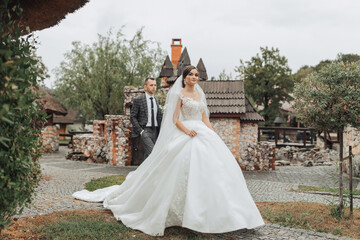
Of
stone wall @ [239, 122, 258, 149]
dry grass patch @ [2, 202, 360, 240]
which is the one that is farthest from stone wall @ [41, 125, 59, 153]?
dry grass patch @ [2, 202, 360, 240]

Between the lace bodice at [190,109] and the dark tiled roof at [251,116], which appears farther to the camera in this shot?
the dark tiled roof at [251,116]

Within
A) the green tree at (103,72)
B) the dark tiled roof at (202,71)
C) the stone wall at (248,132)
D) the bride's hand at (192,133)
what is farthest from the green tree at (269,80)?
the bride's hand at (192,133)

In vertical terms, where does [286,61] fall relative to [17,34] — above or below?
above

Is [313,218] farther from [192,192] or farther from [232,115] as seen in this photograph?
[232,115]

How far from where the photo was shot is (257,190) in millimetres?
7645

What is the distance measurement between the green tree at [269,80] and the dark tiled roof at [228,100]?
838 inches

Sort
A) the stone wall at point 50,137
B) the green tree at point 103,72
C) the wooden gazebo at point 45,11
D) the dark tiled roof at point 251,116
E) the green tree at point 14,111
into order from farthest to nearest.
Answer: the green tree at point 103,72 → the stone wall at point 50,137 → the dark tiled roof at point 251,116 → the wooden gazebo at point 45,11 → the green tree at point 14,111

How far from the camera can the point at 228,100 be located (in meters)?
12.2

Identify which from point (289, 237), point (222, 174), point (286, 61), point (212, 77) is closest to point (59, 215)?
point (222, 174)

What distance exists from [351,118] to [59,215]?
184 inches

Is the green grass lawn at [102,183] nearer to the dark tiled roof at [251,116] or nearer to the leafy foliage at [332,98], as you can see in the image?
the leafy foliage at [332,98]

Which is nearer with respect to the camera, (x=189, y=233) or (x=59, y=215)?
(x=189, y=233)

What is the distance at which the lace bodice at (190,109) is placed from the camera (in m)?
4.99

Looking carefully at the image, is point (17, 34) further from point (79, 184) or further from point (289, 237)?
point (79, 184)
